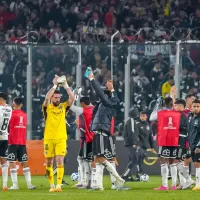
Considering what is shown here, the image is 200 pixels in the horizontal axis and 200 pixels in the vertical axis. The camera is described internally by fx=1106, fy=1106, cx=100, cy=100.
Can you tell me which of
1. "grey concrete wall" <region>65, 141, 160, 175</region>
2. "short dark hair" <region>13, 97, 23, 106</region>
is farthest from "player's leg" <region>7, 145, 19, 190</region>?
"grey concrete wall" <region>65, 141, 160, 175</region>

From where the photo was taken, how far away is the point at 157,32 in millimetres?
39188

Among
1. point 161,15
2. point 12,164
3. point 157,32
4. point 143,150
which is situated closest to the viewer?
point 12,164

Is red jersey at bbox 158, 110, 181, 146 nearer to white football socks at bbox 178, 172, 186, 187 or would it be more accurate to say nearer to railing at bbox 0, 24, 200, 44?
white football socks at bbox 178, 172, 186, 187

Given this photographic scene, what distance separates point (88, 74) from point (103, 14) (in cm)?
1894

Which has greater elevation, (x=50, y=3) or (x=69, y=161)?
(x=50, y=3)

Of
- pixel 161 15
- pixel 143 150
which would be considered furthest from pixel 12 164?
pixel 161 15

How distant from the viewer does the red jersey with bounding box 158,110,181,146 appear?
24969 millimetres

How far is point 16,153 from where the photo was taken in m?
25.6

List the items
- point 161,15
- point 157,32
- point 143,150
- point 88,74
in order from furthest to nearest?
1. point 161,15
2. point 157,32
3. point 143,150
4. point 88,74

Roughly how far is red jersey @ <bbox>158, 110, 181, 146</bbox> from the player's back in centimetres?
231

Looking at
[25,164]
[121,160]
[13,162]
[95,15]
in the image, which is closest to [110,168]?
[25,164]

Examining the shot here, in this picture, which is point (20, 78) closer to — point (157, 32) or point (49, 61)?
point (49, 61)

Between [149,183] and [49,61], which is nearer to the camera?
[149,183]

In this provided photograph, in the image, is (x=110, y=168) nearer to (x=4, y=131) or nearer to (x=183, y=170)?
(x=183, y=170)
